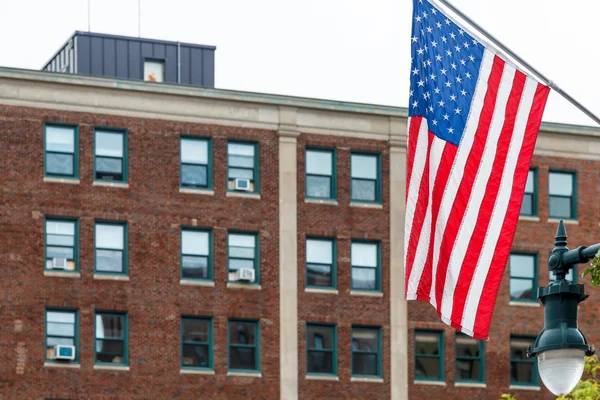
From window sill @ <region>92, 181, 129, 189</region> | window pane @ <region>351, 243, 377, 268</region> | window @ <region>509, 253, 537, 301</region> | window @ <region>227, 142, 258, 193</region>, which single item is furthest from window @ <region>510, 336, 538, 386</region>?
window sill @ <region>92, 181, 129, 189</region>

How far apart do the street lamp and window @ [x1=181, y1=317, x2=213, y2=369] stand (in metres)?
38.8

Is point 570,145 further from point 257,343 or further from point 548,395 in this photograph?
point 257,343

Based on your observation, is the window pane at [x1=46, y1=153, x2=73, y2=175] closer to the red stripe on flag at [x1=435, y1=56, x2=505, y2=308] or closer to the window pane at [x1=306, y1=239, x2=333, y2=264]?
the window pane at [x1=306, y1=239, x2=333, y2=264]

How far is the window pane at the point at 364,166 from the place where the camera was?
5891 cm

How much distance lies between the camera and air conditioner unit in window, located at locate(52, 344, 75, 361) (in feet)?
176

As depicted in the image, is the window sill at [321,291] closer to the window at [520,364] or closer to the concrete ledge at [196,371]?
the concrete ledge at [196,371]

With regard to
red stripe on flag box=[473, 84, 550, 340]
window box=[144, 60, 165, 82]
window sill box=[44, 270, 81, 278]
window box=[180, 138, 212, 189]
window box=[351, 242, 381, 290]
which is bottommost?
red stripe on flag box=[473, 84, 550, 340]

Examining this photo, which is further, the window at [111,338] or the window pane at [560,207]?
the window pane at [560,207]

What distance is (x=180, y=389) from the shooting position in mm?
55156

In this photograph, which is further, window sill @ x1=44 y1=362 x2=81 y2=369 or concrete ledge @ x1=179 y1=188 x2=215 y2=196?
concrete ledge @ x1=179 y1=188 x2=215 y2=196

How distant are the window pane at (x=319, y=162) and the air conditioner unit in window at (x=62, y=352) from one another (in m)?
10.4

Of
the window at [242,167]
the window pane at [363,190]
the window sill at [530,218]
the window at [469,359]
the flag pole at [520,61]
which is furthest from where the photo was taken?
the window sill at [530,218]

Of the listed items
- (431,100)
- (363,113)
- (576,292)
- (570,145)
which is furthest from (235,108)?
(576,292)

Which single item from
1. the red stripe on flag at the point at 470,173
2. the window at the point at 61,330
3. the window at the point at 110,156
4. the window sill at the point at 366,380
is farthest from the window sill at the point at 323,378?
the red stripe on flag at the point at 470,173
